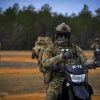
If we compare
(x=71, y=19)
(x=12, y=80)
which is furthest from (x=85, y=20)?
(x=12, y=80)

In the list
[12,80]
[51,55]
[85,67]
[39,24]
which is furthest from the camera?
[39,24]

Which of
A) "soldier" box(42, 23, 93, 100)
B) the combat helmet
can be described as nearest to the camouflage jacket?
"soldier" box(42, 23, 93, 100)

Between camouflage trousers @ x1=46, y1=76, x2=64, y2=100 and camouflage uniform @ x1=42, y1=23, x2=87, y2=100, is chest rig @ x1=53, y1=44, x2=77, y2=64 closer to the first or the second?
camouflage uniform @ x1=42, y1=23, x2=87, y2=100

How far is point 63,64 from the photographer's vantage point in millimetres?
7531

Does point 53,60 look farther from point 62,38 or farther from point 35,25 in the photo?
point 35,25

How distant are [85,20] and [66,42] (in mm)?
90874

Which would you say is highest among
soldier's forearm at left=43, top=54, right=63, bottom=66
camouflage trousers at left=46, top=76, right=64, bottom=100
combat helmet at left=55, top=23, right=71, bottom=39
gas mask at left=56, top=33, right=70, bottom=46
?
combat helmet at left=55, top=23, right=71, bottom=39

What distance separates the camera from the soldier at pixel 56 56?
750 cm

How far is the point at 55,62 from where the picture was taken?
7449mm

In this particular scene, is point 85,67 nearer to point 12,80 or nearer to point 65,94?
point 65,94

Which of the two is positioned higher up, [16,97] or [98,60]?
[98,60]

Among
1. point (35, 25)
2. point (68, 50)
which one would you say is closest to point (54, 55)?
point (68, 50)

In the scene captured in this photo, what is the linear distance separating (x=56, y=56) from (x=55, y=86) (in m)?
0.49

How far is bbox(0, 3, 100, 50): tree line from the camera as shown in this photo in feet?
255
